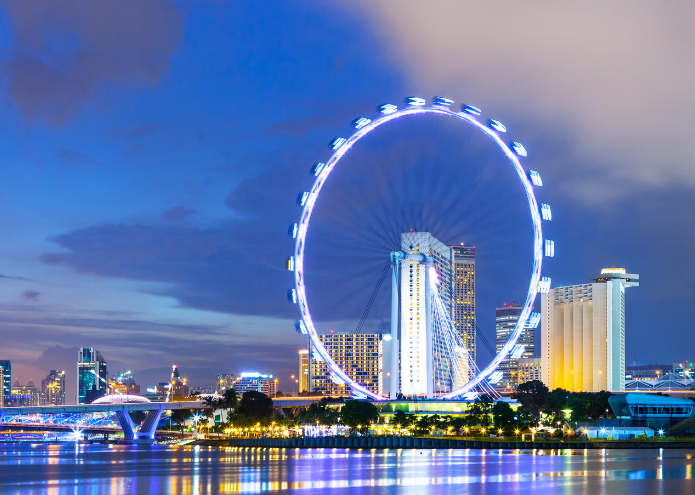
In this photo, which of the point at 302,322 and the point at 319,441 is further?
the point at 319,441

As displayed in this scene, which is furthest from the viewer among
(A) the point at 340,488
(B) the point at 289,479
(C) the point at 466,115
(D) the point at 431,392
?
(D) the point at 431,392

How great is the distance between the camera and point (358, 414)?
13250 centimetres

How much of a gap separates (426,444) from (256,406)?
65.4m

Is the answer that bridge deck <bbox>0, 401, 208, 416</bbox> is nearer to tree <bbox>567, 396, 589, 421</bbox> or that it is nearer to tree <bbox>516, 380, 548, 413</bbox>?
tree <bbox>516, 380, 548, 413</bbox>

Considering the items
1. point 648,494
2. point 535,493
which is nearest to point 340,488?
point 535,493

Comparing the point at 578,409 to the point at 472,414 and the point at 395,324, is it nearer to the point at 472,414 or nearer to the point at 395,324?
the point at 472,414

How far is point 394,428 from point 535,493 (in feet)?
292

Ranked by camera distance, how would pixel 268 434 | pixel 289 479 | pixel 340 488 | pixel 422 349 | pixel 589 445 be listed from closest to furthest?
pixel 340 488
pixel 289 479
pixel 589 445
pixel 422 349
pixel 268 434

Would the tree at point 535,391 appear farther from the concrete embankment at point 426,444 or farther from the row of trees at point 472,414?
the concrete embankment at point 426,444

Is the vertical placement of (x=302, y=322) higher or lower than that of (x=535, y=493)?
higher

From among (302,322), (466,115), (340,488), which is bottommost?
(340,488)

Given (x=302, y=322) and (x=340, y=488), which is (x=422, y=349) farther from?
(x=340, y=488)

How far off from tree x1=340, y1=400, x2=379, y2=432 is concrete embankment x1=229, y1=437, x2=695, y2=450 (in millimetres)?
2762

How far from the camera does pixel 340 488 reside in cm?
5250
